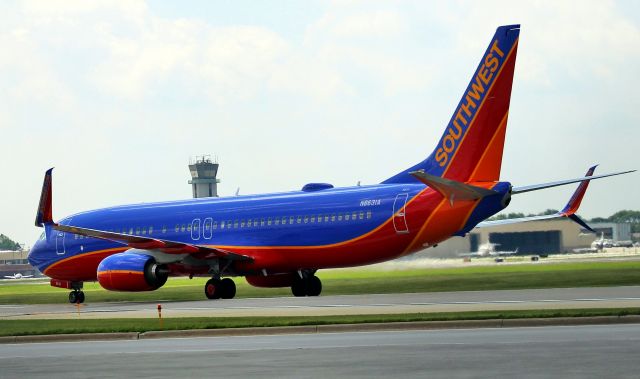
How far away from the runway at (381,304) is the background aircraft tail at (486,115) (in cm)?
374

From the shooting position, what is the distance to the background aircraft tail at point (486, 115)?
36.0 m

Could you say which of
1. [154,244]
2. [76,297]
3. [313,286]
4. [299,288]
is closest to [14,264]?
[76,297]

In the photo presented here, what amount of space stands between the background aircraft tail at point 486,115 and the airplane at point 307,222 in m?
0.03

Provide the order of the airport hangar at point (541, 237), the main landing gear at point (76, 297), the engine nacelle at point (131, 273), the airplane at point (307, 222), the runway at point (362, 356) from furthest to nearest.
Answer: the airport hangar at point (541, 237) → the main landing gear at point (76, 297) → the engine nacelle at point (131, 273) → the airplane at point (307, 222) → the runway at point (362, 356)

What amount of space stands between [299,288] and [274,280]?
51.3 inches

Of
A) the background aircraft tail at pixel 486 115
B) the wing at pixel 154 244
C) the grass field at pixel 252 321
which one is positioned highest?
the background aircraft tail at pixel 486 115

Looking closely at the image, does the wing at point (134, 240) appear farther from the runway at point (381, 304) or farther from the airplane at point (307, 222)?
the runway at point (381, 304)

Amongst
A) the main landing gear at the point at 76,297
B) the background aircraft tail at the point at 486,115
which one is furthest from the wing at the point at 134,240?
the background aircraft tail at the point at 486,115

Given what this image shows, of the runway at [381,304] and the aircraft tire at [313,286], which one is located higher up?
the aircraft tire at [313,286]

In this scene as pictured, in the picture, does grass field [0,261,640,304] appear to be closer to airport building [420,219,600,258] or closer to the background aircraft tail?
the background aircraft tail

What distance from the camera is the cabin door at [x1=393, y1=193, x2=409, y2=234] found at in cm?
3656

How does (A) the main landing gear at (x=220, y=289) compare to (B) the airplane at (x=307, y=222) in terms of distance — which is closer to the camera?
(B) the airplane at (x=307, y=222)

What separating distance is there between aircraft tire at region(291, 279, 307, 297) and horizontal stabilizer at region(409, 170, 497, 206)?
7.42 m

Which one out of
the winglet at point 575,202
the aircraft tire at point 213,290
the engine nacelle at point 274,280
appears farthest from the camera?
the winglet at point 575,202
